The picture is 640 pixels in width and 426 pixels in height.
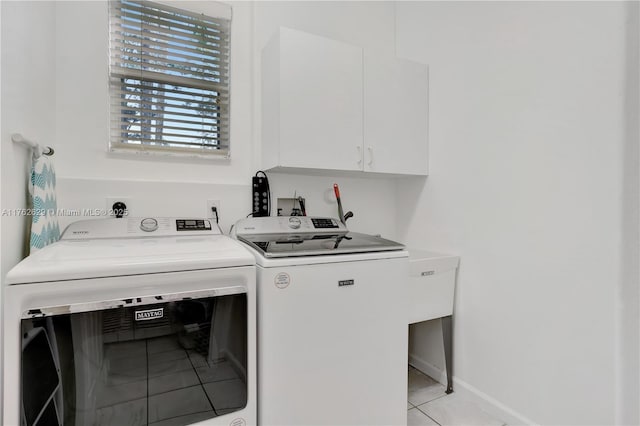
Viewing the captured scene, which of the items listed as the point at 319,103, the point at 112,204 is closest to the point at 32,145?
the point at 112,204

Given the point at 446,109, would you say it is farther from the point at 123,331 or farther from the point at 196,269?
the point at 123,331

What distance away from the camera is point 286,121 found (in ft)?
5.56

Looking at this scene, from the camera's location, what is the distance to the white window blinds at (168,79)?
1659 millimetres

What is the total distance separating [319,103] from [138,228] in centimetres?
111

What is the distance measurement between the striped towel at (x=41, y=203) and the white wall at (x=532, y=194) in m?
1.95

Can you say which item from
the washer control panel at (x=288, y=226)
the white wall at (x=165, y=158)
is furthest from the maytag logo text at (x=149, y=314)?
the white wall at (x=165, y=158)

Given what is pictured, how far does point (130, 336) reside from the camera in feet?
3.29

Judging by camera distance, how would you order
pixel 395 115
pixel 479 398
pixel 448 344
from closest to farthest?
pixel 479 398
pixel 448 344
pixel 395 115

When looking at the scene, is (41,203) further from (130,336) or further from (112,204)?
(130,336)

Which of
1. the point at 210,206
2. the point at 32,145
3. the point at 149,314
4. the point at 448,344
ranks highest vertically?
the point at 32,145

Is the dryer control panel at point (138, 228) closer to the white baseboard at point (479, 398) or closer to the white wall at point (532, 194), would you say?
the white wall at point (532, 194)

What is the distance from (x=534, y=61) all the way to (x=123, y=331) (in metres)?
1.98

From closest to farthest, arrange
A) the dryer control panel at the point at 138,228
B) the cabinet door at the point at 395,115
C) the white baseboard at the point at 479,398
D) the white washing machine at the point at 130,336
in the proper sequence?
the white washing machine at the point at 130,336, the dryer control panel at the point at 138,228, the white baseboard at the point at 479,398, the cabinet door at the point at 395,115

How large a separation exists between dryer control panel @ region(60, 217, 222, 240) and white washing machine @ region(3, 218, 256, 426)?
17 cm
